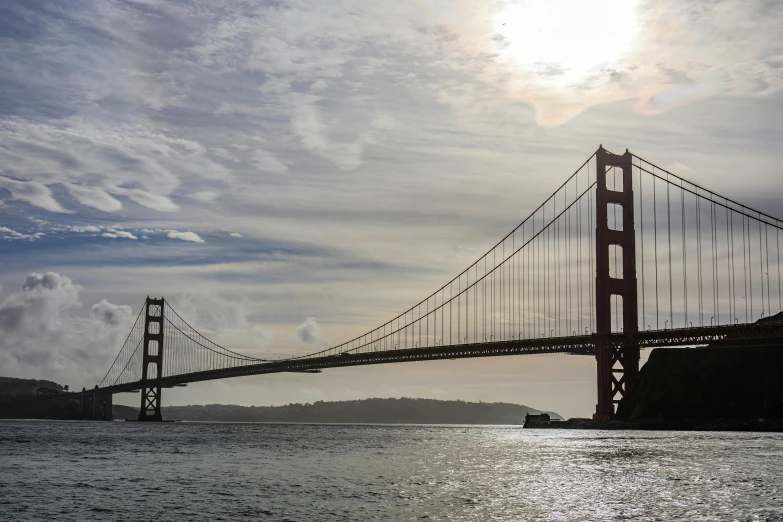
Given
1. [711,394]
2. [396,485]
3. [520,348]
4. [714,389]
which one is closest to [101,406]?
[520,348]

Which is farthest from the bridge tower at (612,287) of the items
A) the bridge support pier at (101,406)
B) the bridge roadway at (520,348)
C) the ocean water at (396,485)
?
the bridge support pier at (101,406)

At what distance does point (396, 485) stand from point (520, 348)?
62.4m

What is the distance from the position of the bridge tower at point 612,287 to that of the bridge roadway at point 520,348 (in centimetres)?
144

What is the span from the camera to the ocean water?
27203mm

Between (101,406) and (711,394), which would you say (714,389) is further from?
(101,406)

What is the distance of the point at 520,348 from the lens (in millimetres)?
Answer: 96062

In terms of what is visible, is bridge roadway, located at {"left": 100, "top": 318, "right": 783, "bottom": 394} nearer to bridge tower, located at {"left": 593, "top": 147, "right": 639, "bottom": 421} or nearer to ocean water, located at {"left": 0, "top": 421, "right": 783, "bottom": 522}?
bridge tower, located at {"left": 593, "top": 147, "right": 639, "bottom": 421}

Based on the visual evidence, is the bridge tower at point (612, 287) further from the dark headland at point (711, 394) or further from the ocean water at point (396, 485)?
the ocean water at point (396, 485)

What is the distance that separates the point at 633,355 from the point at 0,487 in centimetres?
6864

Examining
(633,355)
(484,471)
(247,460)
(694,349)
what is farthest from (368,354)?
(484,471)

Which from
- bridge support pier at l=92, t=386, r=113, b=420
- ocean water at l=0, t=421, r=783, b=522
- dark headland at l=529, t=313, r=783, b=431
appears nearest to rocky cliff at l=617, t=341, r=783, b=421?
dark headland at l=529, t=313, r=783, b=431

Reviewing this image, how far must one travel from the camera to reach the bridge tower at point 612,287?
91.5 metres

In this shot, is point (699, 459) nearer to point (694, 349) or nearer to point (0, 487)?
point (0, 487)

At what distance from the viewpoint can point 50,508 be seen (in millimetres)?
28266
